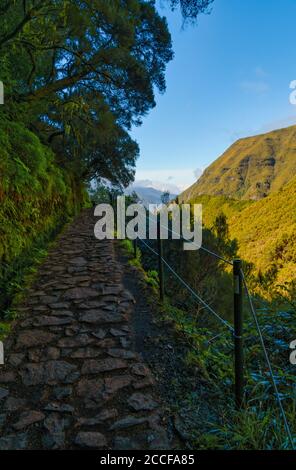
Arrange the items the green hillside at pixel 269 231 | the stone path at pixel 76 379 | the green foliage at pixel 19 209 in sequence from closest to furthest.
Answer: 1. the stone path at pixel 76 379
2. the green foliage at pixel 19 209
3. the green hillside at pixel 269 231

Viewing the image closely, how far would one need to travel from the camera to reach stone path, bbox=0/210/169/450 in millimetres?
1894

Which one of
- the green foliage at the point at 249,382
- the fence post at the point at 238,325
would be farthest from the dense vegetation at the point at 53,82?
the fence post at the point at 238,325

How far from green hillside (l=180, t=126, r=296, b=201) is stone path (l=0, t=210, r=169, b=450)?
142902 millimetres

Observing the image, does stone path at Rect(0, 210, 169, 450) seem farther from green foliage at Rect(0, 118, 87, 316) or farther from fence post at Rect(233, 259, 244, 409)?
fence post at Rect(233, 259, 244, 409)

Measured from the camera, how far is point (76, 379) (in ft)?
8.02

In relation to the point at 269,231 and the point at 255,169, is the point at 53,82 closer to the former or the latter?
the point at 269,231

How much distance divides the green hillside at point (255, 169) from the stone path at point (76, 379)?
142902mm

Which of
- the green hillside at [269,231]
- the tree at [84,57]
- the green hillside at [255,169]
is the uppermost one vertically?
the green hillside at [255,169]

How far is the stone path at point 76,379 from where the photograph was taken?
1.89 m

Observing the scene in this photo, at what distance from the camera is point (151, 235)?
9.74m

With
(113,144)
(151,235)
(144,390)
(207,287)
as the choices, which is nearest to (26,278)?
(144,390)

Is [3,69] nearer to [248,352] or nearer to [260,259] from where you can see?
[248,352]

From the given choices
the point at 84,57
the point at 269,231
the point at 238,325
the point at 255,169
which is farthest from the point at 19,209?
the point at 255,169

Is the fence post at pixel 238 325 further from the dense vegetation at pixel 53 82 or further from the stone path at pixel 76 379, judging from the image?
the dense vegetation at pixel 53 82
